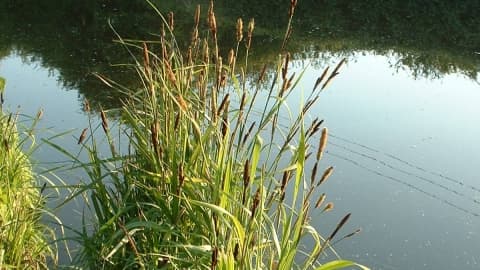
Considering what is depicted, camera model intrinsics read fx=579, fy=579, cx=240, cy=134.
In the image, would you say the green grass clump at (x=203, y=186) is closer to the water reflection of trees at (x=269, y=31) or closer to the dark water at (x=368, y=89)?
the dark water at (x=368, y=89)

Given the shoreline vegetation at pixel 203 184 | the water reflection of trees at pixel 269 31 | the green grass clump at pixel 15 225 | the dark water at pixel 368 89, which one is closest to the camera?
the shoreline vegetation at pixel 203 184

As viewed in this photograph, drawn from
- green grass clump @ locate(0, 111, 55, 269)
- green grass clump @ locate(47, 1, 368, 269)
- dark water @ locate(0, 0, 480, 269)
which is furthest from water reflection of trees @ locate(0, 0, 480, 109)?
green grass clump @ locate(47, 1, 368, 269)

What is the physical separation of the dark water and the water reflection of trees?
27 millimetres

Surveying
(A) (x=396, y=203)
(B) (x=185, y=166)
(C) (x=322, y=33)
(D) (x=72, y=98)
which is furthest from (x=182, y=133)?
(C) (x=322, y=33)

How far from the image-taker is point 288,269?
141cm

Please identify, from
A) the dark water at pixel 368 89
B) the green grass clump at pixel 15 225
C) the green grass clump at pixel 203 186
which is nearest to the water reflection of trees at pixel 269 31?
the dark water at pixel 368 89

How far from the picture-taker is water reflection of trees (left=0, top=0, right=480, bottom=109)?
7383mm

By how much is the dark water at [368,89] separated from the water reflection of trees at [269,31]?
3 cm

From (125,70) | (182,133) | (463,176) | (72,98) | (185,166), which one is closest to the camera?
(185,166)

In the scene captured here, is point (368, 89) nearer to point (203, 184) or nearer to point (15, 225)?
point (15, 225)

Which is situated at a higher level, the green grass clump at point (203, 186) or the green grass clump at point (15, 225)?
the green grass clump at point (203, 186)

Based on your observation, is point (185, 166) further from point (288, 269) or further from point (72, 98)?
point (72, 98)

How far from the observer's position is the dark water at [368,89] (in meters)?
3.64

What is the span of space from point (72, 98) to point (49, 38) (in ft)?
8.98
